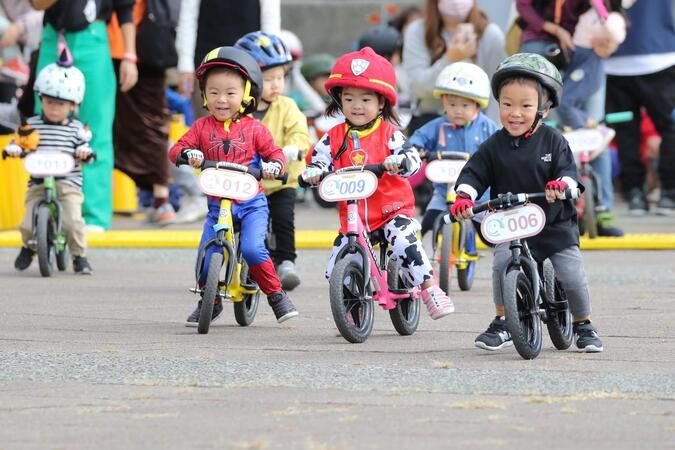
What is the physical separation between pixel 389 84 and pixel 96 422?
3.17 metres

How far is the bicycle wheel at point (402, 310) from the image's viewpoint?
857 centimetres

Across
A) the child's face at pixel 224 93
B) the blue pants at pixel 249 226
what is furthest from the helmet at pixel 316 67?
the blue pants at pixel 249 226

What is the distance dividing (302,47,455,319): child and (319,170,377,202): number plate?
0.17m

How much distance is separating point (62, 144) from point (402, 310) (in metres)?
3.95

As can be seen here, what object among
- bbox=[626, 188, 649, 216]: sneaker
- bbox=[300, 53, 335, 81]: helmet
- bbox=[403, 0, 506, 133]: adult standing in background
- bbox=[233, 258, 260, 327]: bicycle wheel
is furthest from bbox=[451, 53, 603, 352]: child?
bbox=[300, 53, 335, 81]: helmet

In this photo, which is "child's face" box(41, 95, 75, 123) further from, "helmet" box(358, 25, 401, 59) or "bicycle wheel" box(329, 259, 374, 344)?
"helmet" box(358, 25, 401, 59)

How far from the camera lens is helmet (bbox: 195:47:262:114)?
8945mm

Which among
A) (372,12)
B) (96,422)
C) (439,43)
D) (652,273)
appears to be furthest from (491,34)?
(372,12)

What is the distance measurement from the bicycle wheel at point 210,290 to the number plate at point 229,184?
0.34 metres

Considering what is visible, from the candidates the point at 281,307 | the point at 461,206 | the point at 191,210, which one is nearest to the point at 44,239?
the point at 281,307

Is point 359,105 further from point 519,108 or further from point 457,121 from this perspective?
point 457,121

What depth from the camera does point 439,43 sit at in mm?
13438

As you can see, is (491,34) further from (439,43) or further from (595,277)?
(595,277)

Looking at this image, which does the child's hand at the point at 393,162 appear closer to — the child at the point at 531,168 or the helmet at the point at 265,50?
the child at the point at 531,168
